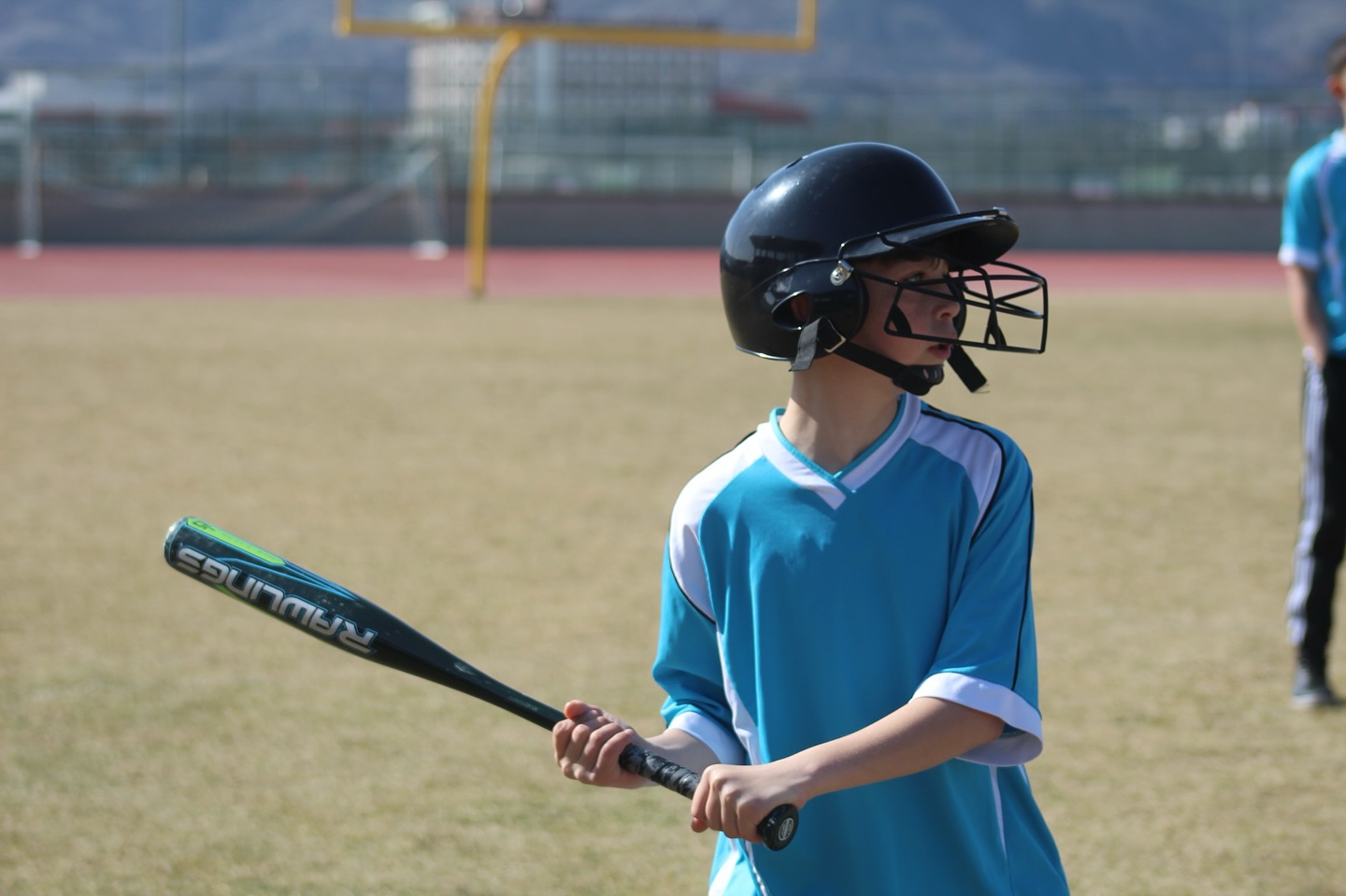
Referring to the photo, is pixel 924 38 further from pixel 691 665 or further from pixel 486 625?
pixel 691 665

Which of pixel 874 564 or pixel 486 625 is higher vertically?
pixel 874 564

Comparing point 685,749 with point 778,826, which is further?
A: point 685,749

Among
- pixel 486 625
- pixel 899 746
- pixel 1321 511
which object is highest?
pixel 899 746

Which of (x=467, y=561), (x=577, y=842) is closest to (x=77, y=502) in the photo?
(x=467, y=561)

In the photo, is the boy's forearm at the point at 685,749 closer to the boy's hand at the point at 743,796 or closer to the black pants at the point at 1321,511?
the boy's hand at the point at 743,796

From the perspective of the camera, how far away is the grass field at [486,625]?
3961 millimetres

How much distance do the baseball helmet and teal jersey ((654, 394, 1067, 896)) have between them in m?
0.16

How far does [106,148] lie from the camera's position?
38.8 m

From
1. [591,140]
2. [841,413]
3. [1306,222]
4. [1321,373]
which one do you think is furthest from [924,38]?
[841,413]

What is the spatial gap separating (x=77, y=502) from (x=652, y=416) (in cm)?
422

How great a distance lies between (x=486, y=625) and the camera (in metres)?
5.99

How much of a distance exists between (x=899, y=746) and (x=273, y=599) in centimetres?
97

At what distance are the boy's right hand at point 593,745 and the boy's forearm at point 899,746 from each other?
26 cm

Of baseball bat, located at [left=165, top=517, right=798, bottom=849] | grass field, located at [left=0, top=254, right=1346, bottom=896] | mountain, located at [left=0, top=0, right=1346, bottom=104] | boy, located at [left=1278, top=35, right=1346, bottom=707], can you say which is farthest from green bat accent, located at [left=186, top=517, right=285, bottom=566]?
mountain, located at [left=0, top=0, right=1346, bottom=104]
